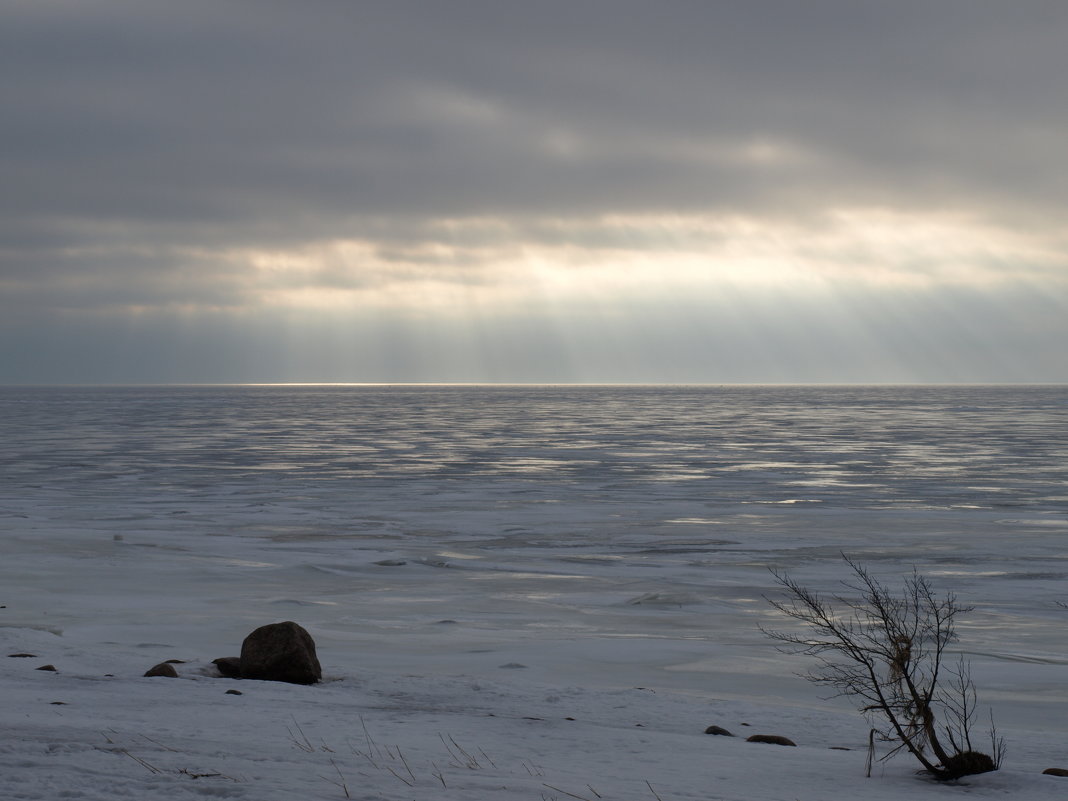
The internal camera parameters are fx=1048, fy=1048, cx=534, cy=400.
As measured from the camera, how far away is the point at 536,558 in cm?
1280

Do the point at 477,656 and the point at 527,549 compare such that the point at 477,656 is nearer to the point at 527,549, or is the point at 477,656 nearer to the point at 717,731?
the point at 717,731

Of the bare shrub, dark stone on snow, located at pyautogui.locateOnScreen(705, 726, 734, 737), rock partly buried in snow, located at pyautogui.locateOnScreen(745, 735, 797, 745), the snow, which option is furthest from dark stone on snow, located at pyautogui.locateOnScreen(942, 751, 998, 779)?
dark stone on snow, located at pyautogui.locateOnScreen(705, 726, 734, 737)

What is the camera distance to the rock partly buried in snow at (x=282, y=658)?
6.48 metres

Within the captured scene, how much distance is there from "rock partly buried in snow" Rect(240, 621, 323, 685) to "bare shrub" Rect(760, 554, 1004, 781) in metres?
2.90

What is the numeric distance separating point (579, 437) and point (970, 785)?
38098mm

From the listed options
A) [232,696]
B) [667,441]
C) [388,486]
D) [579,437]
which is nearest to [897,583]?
[232,696]

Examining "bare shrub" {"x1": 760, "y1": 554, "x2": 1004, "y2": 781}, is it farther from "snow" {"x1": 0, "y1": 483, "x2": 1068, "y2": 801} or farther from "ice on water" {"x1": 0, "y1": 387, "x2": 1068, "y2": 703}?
"ice on water" {"x1": 0, "y1": 387, "x2": 1068, "y2": 703}

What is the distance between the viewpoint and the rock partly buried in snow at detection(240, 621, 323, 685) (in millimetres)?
6477

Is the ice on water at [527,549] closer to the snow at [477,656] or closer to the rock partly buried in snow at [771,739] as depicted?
the snow at [477,656]

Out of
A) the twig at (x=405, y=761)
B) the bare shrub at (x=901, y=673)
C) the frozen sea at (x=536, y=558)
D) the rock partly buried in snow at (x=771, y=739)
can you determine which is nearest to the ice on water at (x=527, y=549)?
the frozen sea at (x=536, y=558)

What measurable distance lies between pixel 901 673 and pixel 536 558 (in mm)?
7661

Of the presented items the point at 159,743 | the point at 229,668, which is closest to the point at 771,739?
the point at 159,743

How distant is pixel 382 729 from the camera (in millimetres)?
5258

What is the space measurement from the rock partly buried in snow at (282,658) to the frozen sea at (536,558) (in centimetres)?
35
